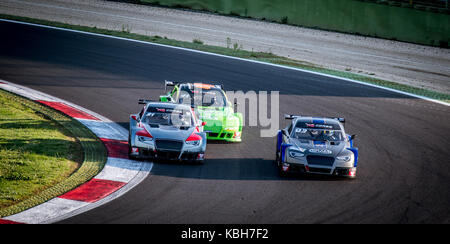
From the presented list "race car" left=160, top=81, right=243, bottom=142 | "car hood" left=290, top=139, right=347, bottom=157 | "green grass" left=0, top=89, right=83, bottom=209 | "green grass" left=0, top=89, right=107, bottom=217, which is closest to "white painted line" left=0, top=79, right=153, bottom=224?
"green grass" left=0, top=89, right=107, bottom=217

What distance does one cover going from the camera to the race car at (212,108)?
14.2 m

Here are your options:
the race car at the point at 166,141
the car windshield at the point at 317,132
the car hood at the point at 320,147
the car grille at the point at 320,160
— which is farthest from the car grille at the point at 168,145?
the car grille at the point at 320,160

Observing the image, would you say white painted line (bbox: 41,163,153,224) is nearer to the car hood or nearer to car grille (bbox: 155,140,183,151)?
car grille (bbox: 155,140,183,151)

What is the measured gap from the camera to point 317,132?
501 inches

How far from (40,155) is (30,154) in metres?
0.20

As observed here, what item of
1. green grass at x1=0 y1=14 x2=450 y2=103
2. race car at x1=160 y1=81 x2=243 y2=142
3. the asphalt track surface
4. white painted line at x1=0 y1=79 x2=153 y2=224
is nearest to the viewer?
white painted line at x1=0 y1=79 x2=153 y2=224

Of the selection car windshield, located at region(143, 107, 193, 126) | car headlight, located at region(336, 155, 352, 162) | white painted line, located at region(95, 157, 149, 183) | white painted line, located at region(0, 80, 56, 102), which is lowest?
white painted line, located at region(95, 157, 149, 183)

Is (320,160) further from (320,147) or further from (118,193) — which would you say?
(118,193)

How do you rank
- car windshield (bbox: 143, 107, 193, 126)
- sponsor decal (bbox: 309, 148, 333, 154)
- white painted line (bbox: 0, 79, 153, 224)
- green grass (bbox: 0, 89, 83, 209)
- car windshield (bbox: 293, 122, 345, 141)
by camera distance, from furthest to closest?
car windshield (bbox: 143, 107, 193, 126) → car windshield (bbox: 293, 122, 345, 141) → sponsor decal (bbox: 309, 148, 333, 154) → green grass (bbox: 0, 89, 83, 209) → white painted line (bbox: 0, 79, 153, 224)

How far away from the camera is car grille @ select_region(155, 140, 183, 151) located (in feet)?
39.3

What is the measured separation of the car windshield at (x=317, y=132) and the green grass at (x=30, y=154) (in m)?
4.95

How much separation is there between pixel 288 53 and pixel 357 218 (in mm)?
19513

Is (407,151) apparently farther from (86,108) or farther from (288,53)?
(288,53)

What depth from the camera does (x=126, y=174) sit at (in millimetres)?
11219
